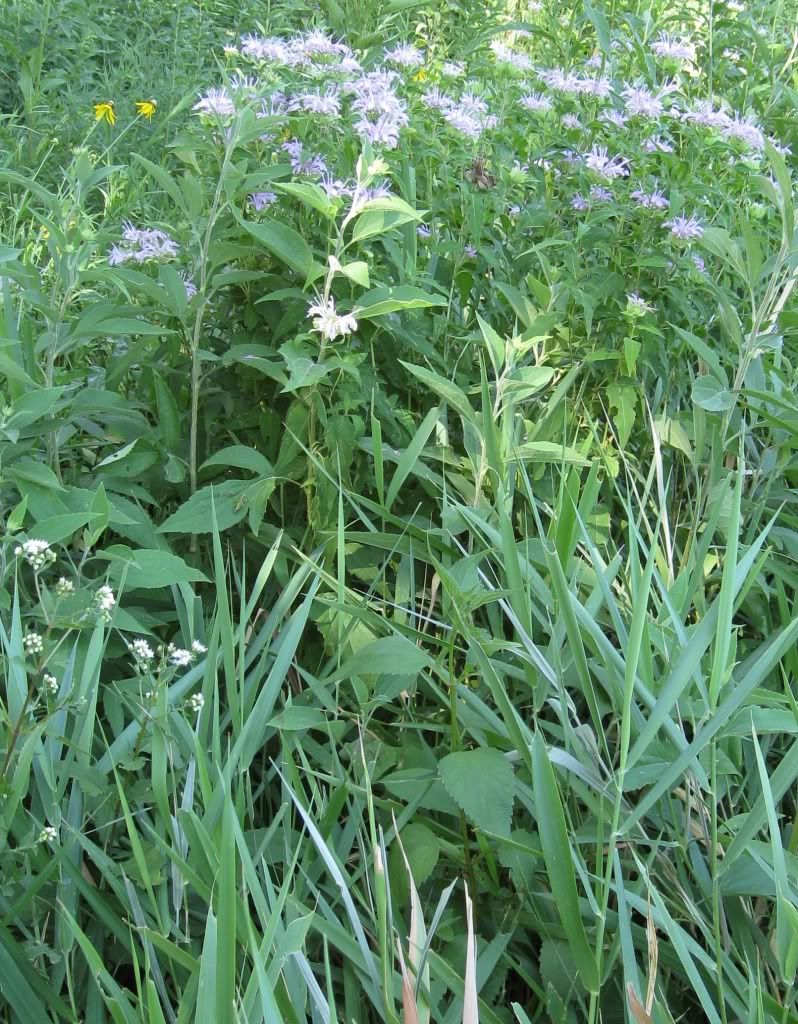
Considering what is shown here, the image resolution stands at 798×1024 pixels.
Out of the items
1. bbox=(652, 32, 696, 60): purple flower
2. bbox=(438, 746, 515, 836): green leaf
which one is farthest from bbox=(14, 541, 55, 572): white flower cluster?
bbox=(652, 32, 696, 60): purple flower

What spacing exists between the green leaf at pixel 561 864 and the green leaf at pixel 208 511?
700 millimetres

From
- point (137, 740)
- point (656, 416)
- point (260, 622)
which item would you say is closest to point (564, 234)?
point (656, 416)

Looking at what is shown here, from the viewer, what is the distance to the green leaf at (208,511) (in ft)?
4.74

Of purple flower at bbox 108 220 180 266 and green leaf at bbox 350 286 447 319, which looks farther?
purple flower at bbox 108 220 180 266

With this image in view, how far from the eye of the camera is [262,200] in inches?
65.7

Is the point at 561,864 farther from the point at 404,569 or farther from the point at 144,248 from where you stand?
the point at 144,248

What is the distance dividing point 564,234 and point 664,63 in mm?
510

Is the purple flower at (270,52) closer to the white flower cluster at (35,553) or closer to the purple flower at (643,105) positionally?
the purple flower at (643,105)

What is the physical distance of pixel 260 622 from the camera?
5.14 ft

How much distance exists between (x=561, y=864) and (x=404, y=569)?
27.3 inches

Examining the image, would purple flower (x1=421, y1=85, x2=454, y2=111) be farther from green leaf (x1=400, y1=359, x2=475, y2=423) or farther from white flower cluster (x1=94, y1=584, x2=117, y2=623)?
white flower cluster (x1=94, y1=584, x2=117, y2=623)

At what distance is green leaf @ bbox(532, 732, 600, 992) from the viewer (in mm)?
876

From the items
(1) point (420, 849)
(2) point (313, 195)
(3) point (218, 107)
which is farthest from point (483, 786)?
(3) point (218, 107)

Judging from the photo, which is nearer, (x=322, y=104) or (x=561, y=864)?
(x=561, y=864)
